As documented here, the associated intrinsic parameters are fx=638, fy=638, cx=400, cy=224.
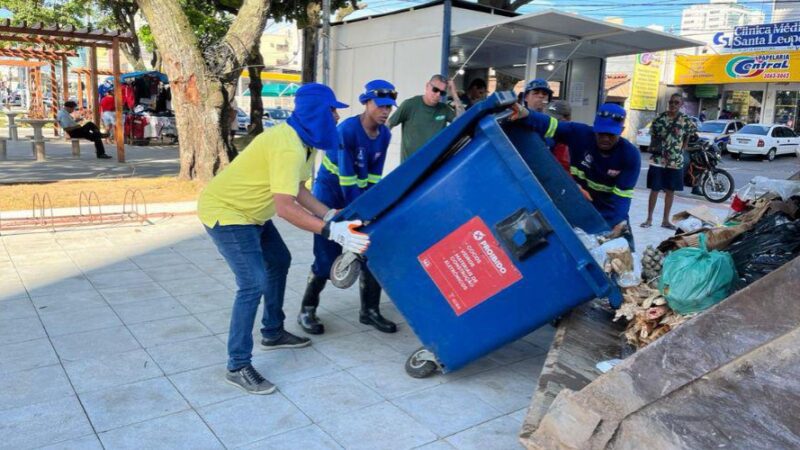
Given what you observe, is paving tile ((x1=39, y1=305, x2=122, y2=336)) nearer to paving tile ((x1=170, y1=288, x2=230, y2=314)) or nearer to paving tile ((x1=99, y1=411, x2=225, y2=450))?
paving tile ((x1=170, y1=288, x2=230, y2=314))

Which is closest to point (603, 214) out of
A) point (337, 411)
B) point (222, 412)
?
point (337, 411)

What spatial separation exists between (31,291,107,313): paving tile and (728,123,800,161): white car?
2056 cm

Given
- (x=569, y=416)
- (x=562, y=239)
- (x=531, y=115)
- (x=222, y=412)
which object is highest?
(x=531, y=115)

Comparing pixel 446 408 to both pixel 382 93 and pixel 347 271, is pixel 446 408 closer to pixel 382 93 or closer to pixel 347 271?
pixel 347 271

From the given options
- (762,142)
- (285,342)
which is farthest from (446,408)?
(762,142)

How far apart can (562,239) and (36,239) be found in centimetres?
523

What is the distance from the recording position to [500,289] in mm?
2762

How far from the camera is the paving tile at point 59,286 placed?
4.47 meters

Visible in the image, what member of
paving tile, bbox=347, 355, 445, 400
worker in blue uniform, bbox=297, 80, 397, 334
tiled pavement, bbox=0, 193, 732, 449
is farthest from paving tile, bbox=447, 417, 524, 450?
worker in blue uniform, bbox=297, 80, 397, 334

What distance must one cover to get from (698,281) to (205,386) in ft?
7.52

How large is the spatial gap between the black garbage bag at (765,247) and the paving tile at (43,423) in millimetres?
2850

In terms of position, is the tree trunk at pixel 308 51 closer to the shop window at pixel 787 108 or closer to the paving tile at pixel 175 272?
the paving tile at pixel 175 272

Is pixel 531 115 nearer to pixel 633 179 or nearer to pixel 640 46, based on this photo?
pixel 633 179

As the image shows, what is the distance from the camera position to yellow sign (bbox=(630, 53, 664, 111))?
2816 cm
